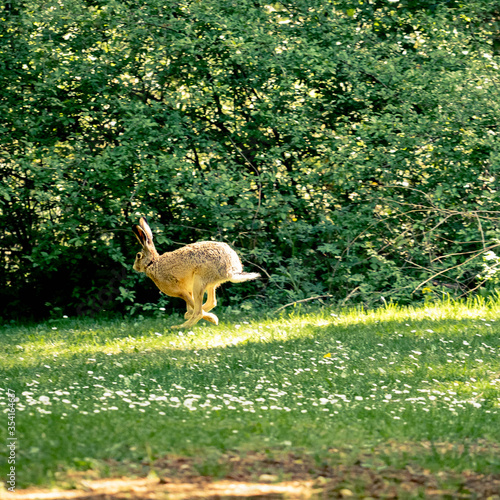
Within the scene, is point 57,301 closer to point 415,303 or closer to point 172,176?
point 172,176

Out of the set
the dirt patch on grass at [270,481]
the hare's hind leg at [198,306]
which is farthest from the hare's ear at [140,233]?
the dirt patch on grass at [270,481]

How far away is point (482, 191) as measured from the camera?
12656mm

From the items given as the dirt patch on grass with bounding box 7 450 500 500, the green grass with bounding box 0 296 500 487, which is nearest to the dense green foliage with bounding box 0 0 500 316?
the green grass with bounding box 0 296 500 487

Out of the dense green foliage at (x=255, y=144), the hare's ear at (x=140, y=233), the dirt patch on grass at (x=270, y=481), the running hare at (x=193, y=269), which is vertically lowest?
the dirt patch on grass at (x=270, y=481)

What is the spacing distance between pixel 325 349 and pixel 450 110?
19.0ft

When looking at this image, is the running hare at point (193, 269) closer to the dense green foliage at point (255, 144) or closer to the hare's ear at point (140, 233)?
the hare's ear at point (140, 233)

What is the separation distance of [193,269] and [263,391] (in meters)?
3.26

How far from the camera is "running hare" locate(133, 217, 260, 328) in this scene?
31.8 feet

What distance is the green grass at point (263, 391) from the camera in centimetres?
490

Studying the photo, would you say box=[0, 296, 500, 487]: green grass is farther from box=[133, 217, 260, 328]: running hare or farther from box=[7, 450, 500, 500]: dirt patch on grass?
box=[133, 217, 260, 328]: running hare

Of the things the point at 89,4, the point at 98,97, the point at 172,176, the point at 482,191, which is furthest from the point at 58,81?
the point at 482,191

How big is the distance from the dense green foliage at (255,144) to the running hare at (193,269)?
6.07ft

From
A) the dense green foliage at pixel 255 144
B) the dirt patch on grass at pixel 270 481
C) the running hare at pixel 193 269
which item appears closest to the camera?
the dirt patch on grass at pixel 270 481

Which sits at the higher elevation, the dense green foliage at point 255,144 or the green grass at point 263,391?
the dense green foliage at point 255,144
